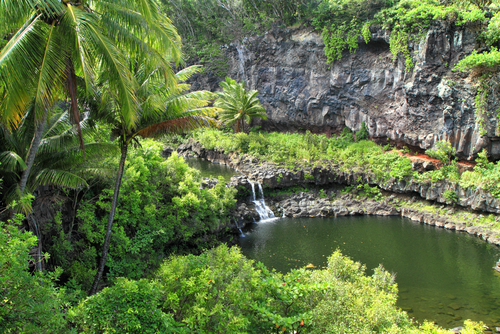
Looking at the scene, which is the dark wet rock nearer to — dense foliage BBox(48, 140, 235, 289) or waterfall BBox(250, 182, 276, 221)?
dense foliage BBox(48, 140, 235, 289)

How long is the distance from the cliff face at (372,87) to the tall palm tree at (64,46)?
944 inches

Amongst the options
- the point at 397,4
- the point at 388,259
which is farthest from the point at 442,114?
the point at 388,259

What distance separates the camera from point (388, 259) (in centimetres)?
1742

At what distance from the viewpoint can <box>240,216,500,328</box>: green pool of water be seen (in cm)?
1343

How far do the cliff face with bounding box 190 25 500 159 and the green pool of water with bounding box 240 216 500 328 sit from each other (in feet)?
28.4

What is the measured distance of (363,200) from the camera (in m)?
26.3

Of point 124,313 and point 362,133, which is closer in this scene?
point 124,313

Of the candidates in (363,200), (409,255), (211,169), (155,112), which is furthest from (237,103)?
(155,112)

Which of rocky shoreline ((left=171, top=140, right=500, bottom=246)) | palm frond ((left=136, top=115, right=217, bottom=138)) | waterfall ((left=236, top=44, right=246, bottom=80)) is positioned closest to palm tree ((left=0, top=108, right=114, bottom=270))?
palm frond ((left=136, top=115, right=217, bottom=138))

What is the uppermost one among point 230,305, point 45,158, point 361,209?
point 45,158

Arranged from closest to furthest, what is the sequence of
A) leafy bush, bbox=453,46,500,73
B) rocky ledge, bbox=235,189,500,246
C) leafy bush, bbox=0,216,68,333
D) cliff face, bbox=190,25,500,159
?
leafy bush, bbox=0,216,68,333, leafy bush, bbox=453,46,500,73, rocky ledge, bbox=235,189,500,246, cliff face, bbox=190,25,500,159

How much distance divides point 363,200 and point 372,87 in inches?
466

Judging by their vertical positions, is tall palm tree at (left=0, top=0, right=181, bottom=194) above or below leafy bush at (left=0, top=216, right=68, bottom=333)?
above

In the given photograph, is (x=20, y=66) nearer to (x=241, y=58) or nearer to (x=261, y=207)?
(x=261, y=207)
